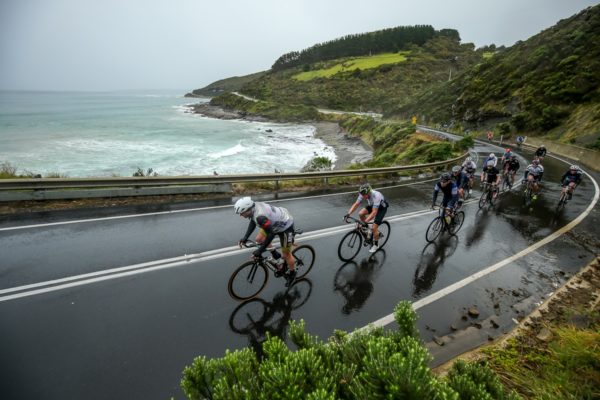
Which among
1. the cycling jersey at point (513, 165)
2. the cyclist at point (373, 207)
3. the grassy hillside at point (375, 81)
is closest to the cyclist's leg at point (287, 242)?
the cyclist at point (373, 207)

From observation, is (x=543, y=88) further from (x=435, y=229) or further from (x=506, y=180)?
(x=435, y=229)

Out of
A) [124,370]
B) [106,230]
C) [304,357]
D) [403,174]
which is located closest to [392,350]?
[304,357]

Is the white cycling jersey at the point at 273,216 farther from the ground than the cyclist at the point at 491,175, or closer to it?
farther from the ground

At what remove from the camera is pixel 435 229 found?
30.5 ft

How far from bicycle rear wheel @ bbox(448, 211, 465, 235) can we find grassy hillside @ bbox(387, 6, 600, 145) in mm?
27972

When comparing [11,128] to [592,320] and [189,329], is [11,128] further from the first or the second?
[592,320]

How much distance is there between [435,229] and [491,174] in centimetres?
559

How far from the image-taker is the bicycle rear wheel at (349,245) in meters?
7.44

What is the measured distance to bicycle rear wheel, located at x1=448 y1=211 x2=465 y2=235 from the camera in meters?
9.60

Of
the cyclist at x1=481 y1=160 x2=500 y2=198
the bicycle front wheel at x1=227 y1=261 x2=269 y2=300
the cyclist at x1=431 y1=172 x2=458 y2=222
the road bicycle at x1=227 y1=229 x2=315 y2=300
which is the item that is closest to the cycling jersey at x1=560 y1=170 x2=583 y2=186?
the cyclist at x1=481 y1=160 x2=500 y2=198

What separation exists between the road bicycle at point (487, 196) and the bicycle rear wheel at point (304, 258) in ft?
30.7

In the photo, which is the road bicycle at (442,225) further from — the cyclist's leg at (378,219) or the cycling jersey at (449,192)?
the cyclist's leg at (378,219)

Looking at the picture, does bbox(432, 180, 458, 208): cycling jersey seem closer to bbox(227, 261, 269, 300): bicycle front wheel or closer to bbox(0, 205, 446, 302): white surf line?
bbox(0, 205, 446, 302): white surf line

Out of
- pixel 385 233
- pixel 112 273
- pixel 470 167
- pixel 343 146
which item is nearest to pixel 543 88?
pixel 343 146
